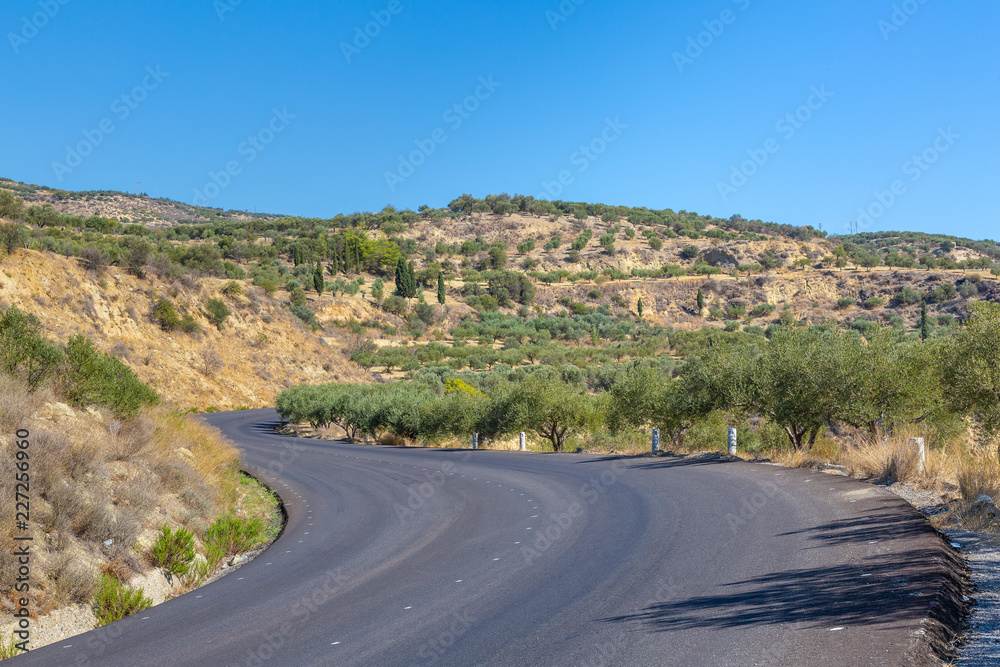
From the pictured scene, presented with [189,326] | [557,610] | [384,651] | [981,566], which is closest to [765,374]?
[981,566]

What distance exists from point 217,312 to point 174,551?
46.2 m

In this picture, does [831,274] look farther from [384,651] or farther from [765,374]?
[384,651]

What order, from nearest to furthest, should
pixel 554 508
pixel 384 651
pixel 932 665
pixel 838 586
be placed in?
pixel 932 665 < pixel 384 651 < pixel 838 586 < pixel 554 508

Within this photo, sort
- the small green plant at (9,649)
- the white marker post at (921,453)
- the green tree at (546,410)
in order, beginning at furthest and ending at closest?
the green tree at (546,410)
the white marker post at (921,453)
the small green plant at (9,649)

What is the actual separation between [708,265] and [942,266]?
2964 cm

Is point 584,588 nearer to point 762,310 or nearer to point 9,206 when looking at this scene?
point 9,206

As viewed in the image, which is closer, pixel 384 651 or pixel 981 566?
pixel 384 651

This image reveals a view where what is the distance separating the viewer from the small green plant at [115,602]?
8.30 meters

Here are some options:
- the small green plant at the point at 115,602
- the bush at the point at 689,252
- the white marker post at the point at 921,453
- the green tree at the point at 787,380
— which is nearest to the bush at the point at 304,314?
the green tree at the point at 787,380

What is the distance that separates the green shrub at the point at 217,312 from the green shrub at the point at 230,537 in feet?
143

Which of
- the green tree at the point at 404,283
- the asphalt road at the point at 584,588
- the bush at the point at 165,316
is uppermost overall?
the green tree at the point at 404,283

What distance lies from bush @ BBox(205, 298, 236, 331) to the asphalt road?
42.5 meters

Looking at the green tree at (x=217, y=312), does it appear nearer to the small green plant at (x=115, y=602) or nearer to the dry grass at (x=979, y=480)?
the small green plant at (x=115, y=602)

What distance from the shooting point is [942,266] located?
8381 cm
